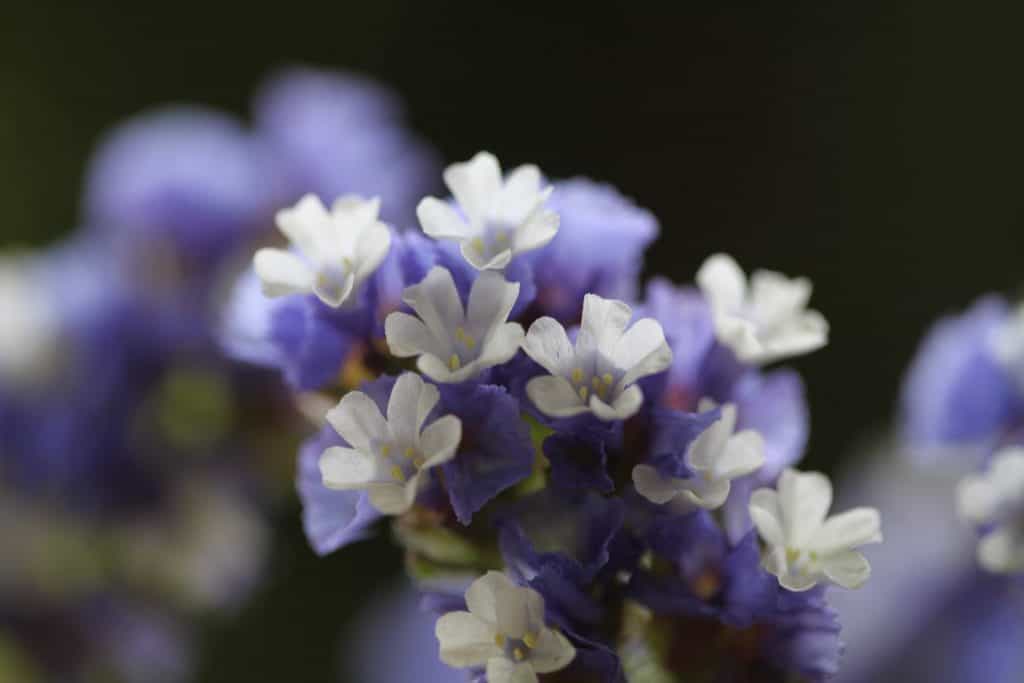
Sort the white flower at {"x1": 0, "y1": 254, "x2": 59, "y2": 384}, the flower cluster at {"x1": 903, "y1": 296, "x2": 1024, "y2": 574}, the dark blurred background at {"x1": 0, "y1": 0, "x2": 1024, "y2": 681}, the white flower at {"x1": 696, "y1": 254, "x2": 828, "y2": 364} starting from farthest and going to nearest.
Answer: the dark blurred background at {"x1": 0, "y1": 0, "x2": 1024, "y2": 681}
the white flower at {"x1": 0, "y1": 254, "x2": 59, "y2": 384}
the flower cluster at {"x1": 903, "y1": 296, "x2": 1024, "y2": 574}
the white flower at {"x1": 696, "y1": 254, "x2": 828, "y2": 364}

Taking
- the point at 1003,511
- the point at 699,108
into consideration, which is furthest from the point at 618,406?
the point at 699,108

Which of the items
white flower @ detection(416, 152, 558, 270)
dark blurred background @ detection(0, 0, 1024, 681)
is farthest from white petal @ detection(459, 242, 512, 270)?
dark blurred background @ detection(0, 0, 1024, 681)

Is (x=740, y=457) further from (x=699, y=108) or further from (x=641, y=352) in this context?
(x=699, y=108)

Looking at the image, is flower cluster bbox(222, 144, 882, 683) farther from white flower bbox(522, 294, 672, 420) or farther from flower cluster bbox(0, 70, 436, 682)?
flower cluster bbox(0, 70, 436, 682)

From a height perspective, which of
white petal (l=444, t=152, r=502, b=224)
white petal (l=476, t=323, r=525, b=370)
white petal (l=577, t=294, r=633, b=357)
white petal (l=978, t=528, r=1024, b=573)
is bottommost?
white petal (l=978, t=528, r=1024, b=573)

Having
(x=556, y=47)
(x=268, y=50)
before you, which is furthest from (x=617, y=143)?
(x=268, y=50)

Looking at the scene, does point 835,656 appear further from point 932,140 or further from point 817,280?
point 932,140
